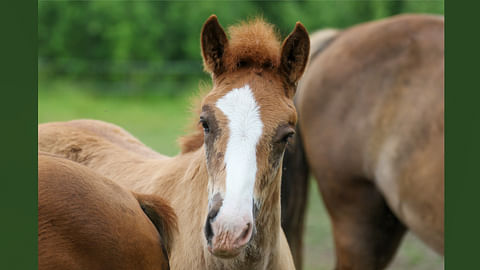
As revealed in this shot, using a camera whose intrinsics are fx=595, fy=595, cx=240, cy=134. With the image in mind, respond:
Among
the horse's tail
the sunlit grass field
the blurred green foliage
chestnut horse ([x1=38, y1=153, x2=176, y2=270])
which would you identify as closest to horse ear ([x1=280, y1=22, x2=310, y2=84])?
the horse's tail

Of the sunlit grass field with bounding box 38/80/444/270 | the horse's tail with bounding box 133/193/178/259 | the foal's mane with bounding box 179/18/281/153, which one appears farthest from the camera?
the sunlit grass field with bounding box 38/80/444/270

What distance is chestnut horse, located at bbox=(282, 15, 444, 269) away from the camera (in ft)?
13.6

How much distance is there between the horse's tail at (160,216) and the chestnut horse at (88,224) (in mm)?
143

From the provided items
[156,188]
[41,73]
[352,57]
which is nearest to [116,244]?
[156,188]

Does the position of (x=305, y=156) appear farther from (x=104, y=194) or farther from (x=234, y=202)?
(x=104, y=194)

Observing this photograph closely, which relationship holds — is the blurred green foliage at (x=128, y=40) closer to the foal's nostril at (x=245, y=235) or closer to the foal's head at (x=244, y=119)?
the foal's head at (x=244, y=119)

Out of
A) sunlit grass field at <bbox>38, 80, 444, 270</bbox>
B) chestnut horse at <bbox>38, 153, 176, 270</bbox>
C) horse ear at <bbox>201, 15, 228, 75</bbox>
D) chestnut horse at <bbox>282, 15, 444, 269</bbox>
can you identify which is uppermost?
horse ear at <bbox>201, 15, 228, 75</bbox>

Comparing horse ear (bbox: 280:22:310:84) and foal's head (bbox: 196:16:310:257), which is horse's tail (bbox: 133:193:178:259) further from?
horse ear (bbox: 280:22:310:84)

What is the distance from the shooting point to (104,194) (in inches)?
72.3

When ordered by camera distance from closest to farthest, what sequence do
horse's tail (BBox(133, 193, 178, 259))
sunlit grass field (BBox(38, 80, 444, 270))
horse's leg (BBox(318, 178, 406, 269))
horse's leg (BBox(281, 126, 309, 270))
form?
horse's tail (BBox(133, 193, 178, 259)) → horse's leg (BBox(318, 178, 406, 269)) → horse's leg (BBox(281, 126, 309, 270)) → sunlit grass field (BBox(38, 80, 444, 270))

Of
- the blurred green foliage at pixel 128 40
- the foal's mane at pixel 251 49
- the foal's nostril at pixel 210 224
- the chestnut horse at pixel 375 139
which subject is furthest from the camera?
the blurred green foliage at pixel 128 40

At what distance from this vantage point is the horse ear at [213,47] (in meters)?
2.81

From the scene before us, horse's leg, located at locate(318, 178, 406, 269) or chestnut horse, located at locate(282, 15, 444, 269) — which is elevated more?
chestnut horse, located at locate(282, 15, 444, 269)

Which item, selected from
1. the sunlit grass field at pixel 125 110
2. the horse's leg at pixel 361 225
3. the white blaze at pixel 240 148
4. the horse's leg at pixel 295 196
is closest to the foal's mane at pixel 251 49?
the white blaze at pixel 240 148
